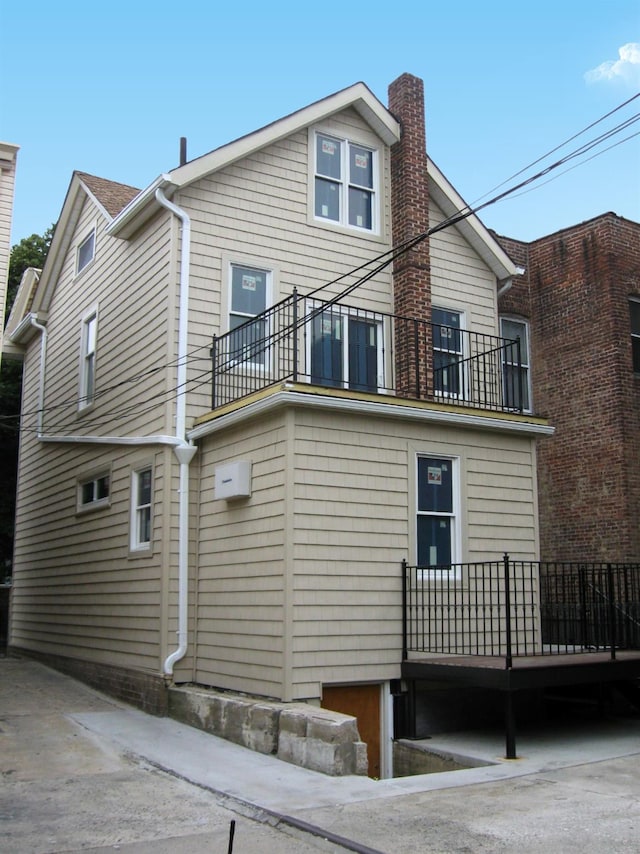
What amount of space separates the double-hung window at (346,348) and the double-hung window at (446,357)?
934 mm

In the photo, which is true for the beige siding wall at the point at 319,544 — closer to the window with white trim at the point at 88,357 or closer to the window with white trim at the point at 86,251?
the window with white trim at the point at 88,357

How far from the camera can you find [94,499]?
14914 mm

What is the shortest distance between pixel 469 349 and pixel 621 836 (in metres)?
9.16

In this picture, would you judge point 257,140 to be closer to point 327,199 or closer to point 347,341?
point 327,199

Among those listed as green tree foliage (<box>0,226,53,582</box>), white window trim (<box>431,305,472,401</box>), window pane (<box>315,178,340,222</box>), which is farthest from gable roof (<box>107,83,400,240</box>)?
green tree foliage (<box>0,226,53,582</box>)

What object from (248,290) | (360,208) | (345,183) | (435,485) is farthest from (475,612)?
(345,183)

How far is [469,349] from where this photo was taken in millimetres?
14625

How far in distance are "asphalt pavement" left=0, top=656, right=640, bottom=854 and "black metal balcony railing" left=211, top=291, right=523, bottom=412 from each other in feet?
14.9

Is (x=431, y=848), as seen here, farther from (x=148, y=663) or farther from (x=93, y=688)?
(x=93, y=688)

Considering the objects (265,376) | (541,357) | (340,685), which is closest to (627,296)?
(541,357)

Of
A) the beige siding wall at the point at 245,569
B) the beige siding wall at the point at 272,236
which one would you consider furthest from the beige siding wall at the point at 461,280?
the beige siding wall at the point at 245,569

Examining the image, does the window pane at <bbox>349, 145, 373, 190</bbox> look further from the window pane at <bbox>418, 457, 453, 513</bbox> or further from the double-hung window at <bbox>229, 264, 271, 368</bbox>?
the window pane at <bbox>418, 457, 453, 513</bbox>

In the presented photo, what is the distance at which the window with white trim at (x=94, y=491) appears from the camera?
1445cm

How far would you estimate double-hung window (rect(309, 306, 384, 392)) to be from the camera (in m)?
13.4
